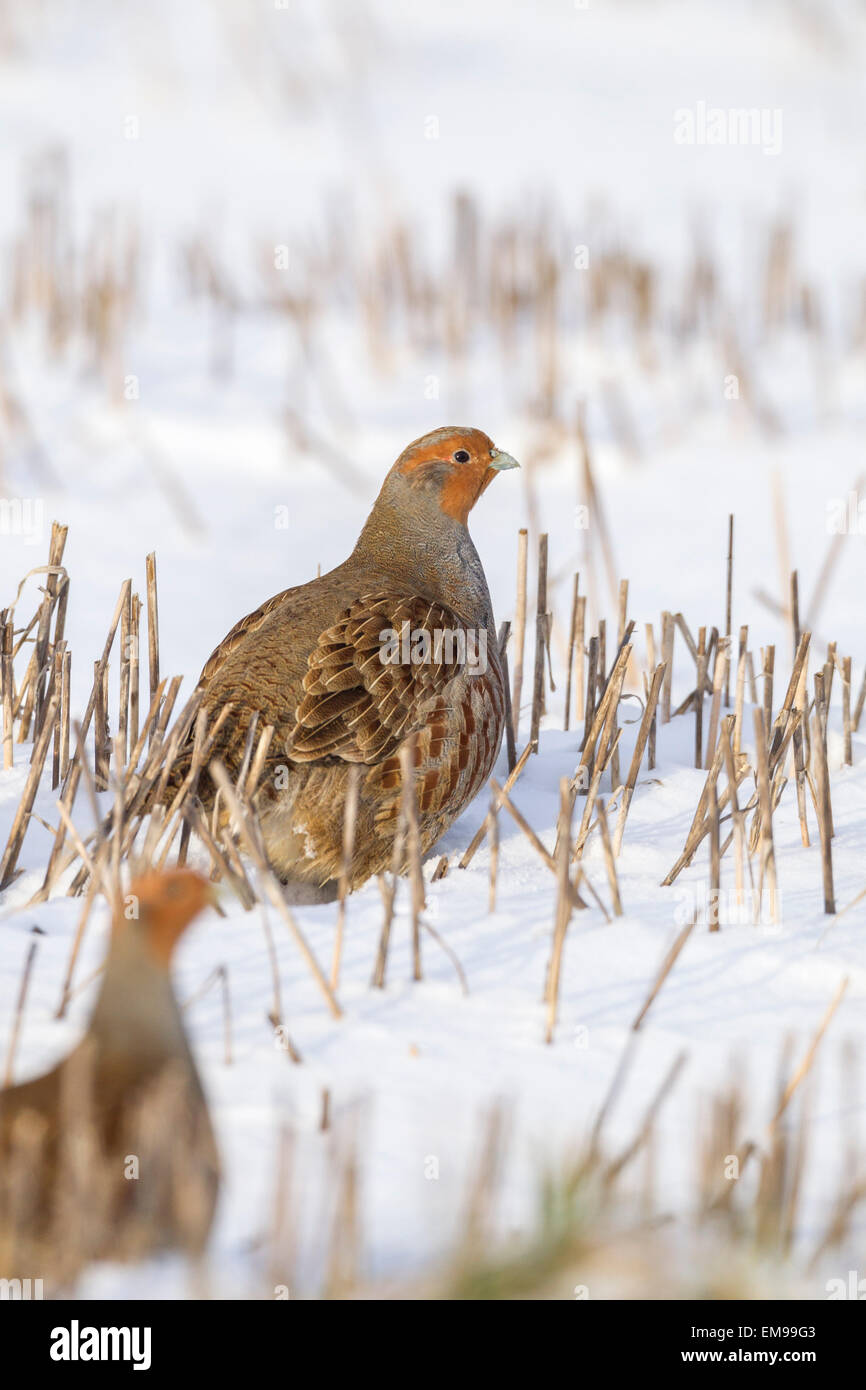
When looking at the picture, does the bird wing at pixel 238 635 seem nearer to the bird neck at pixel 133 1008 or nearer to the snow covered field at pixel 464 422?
the snow covered field at pixel 464 422

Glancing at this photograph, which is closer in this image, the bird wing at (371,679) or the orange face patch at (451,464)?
the bird wing at (371,679)

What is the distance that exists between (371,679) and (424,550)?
536mm

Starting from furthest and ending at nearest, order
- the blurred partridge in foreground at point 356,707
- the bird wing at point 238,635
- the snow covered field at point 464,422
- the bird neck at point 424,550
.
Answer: the bird neck at point 424,550 → the bird wing at point 238,635 → the blurred partridge in foreground at point 356,707 → the snow covered field at point 464,422

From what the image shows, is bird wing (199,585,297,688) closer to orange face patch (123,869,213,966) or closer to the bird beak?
the bird beak

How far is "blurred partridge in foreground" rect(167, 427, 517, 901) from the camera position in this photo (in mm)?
3109

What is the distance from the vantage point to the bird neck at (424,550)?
3578 mm

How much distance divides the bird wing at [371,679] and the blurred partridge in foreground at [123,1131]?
142cm

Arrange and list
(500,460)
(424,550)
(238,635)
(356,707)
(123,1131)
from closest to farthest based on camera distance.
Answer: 1. (123,1131)
2. (356,707)
3. (238,635)
4. (424,550)
5. (500,460)

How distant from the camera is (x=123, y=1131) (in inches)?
64.2

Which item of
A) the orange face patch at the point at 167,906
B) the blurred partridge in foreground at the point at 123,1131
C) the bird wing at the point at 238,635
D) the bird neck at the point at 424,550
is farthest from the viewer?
the bird neck at the point at 424,550

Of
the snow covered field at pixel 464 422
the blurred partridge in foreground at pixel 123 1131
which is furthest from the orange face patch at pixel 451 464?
the blurred partridge in foreground at pixel 123 1131

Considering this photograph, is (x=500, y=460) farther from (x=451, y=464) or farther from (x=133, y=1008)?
(x=133, y=1008)

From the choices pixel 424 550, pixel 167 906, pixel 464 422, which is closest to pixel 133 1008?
pixel 167 906
